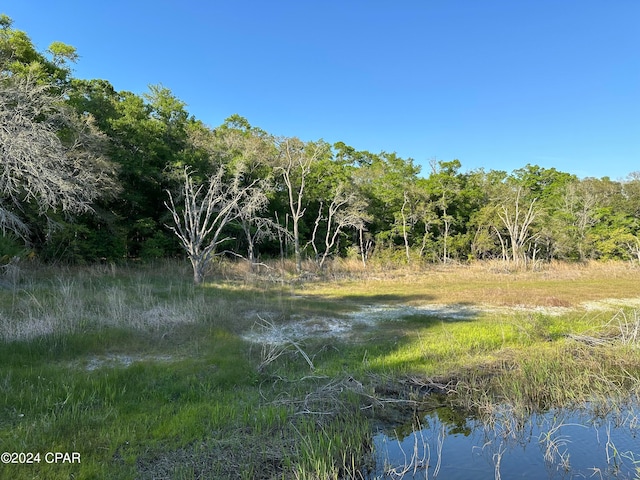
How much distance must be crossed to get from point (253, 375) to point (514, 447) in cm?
379

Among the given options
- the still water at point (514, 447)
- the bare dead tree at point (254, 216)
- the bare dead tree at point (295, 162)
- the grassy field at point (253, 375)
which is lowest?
the still water at point (514, 447)

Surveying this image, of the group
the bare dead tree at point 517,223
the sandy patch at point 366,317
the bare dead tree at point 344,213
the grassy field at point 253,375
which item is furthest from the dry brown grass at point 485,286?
the bare dead tree at point 344,213

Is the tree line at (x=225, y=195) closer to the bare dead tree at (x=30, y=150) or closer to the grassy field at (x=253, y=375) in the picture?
the bare dead tree at (x=30, y=150)

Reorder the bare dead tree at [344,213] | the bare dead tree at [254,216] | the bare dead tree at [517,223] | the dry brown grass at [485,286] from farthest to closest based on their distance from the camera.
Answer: the bare dead tree at [517,223]
the bare dead tree at [344,213]
the bare dead tree at [254,216]
the dry brown grass at [485,286]

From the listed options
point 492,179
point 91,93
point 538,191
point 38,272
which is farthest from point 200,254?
point 538,191

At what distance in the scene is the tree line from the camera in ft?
46.0

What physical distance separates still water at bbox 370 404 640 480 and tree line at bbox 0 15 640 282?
952cm

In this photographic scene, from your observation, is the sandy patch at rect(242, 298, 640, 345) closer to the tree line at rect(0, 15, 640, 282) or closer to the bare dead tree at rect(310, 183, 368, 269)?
the tree line at rect(0, 15, 640, 282)

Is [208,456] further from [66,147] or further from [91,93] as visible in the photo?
[91,93]

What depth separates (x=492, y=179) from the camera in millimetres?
44781

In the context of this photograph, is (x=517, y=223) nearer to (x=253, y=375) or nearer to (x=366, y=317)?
(x=366, y=317)

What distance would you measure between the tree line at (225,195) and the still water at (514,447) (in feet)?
31.2

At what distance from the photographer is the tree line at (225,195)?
46.0 feet

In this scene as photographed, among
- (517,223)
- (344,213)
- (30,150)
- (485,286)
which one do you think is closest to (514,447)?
(30,150)
